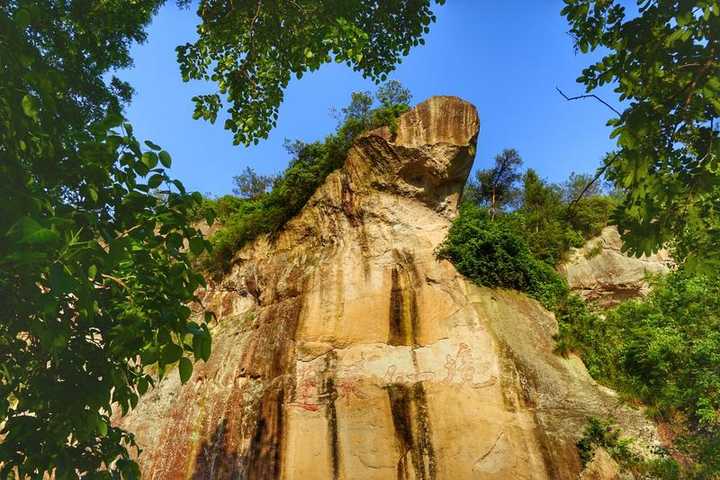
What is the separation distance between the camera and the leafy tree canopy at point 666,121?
345cm

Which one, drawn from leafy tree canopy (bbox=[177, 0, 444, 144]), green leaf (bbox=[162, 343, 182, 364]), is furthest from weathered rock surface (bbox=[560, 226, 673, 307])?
green leaf (bbox=[162, 343, 182, 364])

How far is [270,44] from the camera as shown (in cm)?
614

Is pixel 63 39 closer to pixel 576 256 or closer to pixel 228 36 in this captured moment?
pixel 228 36

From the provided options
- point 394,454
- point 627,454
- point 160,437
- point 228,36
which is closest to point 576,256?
point 627,454

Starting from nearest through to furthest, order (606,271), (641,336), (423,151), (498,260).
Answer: (641,336), (498,260), (423,151), (606,271)

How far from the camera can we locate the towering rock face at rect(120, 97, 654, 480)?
11.3m

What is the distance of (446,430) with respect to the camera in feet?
37.5

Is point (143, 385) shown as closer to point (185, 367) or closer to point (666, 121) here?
point (185, 367)

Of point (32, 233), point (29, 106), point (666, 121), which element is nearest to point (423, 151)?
point (666, 121)

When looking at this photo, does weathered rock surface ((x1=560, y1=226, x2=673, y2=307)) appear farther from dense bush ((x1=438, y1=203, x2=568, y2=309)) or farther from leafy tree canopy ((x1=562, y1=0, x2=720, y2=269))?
leafy tree canopy ((x1=562, y1=0, x2=720, y2=269))

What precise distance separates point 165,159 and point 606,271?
59.6 feet

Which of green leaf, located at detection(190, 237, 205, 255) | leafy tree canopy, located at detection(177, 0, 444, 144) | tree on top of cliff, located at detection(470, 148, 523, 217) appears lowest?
green leaf, located at detection(190, 237, 205, 255)

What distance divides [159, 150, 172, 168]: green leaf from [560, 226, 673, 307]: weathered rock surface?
57.1 ft

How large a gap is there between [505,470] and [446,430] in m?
1.46
